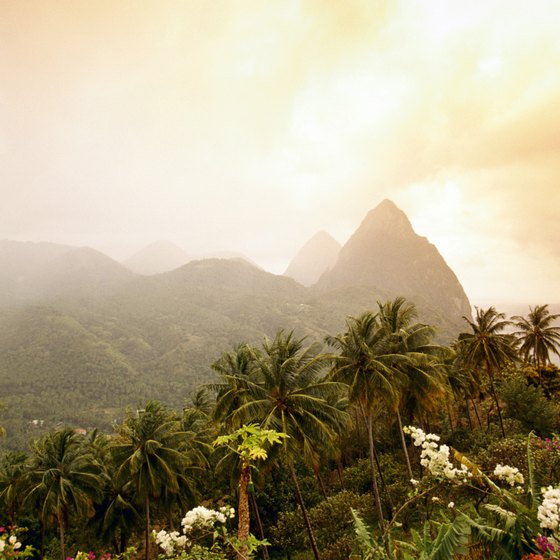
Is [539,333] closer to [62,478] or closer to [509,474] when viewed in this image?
Result: [509,474]

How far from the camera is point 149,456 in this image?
22156 millimetres

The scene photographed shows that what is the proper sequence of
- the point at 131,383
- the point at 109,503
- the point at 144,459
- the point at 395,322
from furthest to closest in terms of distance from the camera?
the point at 131,383 → the point at 109,503 → the point at 395,322 → the point at 144,459

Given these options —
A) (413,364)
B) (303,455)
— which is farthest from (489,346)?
(303,455)


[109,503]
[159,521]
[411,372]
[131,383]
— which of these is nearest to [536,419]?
[411,372]

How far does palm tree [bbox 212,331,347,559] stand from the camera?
55.5ft

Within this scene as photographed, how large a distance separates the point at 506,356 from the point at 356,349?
18.1m

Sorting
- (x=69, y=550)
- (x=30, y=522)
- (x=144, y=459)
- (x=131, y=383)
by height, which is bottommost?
(x=131, y=383)

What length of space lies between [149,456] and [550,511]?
23961 mm

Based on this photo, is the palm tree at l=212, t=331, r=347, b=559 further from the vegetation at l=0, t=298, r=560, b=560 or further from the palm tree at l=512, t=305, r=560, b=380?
the palm tree at l=512, t=305, r=560, b=380

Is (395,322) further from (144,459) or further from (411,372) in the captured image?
(144,459)

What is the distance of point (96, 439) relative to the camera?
112 ft

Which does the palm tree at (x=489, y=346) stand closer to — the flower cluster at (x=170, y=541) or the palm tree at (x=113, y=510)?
the flower cluster at (x=170, y=541)

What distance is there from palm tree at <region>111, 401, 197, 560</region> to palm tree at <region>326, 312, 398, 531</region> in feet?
42.5

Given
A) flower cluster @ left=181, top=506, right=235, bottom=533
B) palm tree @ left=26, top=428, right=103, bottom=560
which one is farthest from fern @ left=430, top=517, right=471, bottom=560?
palm tree @ left=26, top=428, right=103, bottom=560
